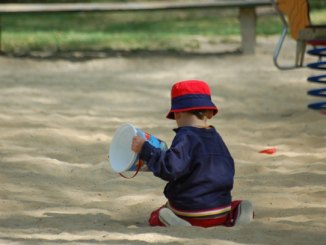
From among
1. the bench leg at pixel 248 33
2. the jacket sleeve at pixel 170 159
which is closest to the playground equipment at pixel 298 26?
the jacket sleeve at pixel 170 159

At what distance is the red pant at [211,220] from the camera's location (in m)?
4.02

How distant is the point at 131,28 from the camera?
530 inches

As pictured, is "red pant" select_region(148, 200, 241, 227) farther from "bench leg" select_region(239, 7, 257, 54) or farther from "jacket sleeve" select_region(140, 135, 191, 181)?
"bench leg" select_region(239, 7, 257, 54)

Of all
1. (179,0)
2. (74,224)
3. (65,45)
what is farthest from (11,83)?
(179,0)

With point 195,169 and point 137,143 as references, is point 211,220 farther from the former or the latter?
point 137,143

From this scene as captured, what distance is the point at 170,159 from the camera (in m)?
3.91

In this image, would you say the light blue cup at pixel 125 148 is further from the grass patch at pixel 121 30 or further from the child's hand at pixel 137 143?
the grass patch at pixel 121 30

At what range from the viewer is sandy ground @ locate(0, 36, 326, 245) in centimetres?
392

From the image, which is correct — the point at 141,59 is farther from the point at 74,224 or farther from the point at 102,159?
the point at 74,224

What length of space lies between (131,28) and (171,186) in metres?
9.55

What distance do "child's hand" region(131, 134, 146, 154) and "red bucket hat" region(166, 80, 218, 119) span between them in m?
0.20

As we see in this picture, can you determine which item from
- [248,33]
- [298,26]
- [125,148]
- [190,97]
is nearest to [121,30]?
[248,33]

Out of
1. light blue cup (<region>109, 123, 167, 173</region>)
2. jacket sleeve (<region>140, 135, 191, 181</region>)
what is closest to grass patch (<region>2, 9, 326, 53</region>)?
light blue cup (<region>109, 123, 167, 173</region>)

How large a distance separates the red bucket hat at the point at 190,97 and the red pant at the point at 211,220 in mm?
463
